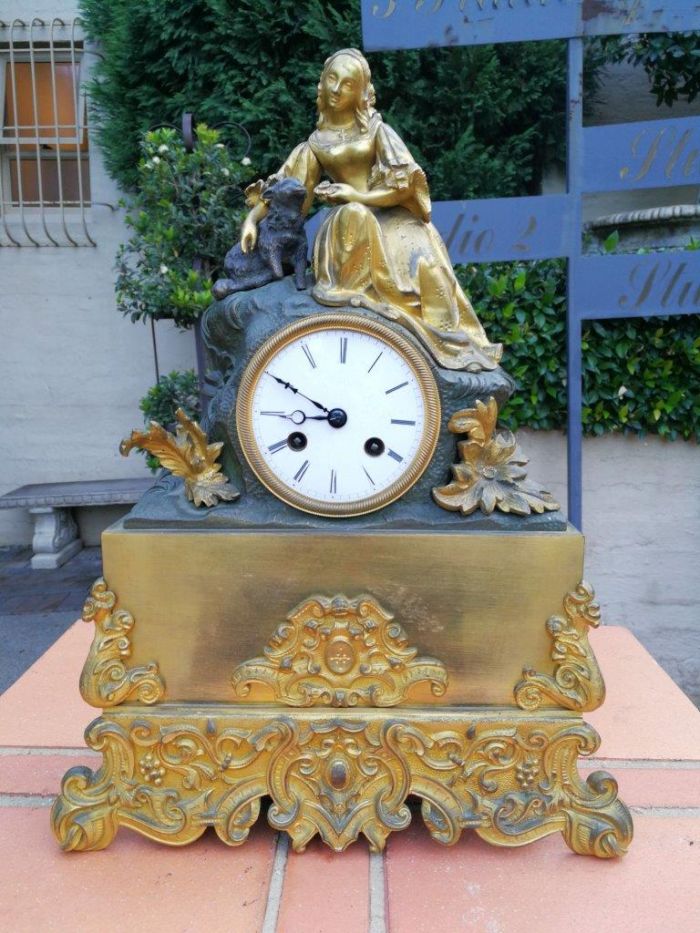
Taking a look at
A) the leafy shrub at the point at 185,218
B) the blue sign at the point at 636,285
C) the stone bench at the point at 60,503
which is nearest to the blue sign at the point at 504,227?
the blue sign at the point at 636,285

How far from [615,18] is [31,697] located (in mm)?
2530

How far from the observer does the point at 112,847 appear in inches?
43.0

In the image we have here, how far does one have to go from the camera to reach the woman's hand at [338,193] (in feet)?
3.78

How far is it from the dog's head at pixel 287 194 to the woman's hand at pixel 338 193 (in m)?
0.05

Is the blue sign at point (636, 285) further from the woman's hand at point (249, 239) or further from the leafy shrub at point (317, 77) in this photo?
the woman's hand at point (249, 239)

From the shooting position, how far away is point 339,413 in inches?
41.5

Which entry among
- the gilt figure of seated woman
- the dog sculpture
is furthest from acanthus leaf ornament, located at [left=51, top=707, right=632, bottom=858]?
the dog sculpture

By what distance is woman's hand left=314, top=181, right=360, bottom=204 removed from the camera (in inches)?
45.3

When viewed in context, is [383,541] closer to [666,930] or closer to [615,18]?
[666,930]

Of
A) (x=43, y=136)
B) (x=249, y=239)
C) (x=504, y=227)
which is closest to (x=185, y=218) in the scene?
(x=504, y=227)

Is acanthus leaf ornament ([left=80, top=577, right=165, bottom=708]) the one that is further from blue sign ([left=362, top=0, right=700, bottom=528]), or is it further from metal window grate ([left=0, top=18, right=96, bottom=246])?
metal window grate ([left=0, top=18, right=96, bottom=246])

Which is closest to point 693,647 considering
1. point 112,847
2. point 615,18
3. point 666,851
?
point 666,851

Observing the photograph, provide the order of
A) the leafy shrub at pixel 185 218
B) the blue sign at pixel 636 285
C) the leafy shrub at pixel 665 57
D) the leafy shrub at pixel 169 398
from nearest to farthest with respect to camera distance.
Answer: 1. the blue sign at pixel 636 285
2. the leafy shrub at pixel 185 218
3. the leafy shrub at pixel 665 57
4. the leafy shrub at pixel 169 398

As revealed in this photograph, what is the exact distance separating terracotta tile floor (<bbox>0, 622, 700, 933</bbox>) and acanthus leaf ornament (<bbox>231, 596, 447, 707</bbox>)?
0.76ft
